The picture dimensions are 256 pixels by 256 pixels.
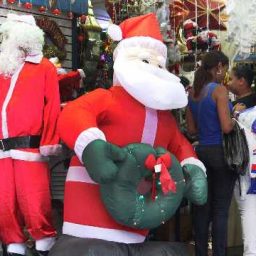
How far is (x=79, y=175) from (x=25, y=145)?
62cm

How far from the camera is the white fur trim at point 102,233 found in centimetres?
269

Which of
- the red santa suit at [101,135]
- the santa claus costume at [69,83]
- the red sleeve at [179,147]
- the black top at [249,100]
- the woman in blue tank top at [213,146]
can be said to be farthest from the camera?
the black top at [249,100]

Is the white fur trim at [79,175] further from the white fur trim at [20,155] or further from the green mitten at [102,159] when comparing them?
the white fur trim at [20,155]

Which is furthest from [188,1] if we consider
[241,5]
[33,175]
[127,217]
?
[127,217]

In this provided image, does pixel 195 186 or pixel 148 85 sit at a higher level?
pixel 148 85

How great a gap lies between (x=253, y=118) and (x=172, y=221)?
1122mm

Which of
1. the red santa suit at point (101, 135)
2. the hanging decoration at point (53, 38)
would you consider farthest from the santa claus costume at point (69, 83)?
the red santa suit at point (101, 135)

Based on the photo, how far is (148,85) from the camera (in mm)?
2734

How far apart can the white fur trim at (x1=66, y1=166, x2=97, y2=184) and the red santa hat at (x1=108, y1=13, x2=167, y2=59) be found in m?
0.73

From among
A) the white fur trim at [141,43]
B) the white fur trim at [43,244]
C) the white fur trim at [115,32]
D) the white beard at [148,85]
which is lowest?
the white fur trim at [43,244]

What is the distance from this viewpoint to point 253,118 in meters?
3.82

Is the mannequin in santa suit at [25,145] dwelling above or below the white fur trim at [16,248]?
above

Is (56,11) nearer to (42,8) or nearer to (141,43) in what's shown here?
(42,8)

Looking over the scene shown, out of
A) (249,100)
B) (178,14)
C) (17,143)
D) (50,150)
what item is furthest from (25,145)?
(178,14)
